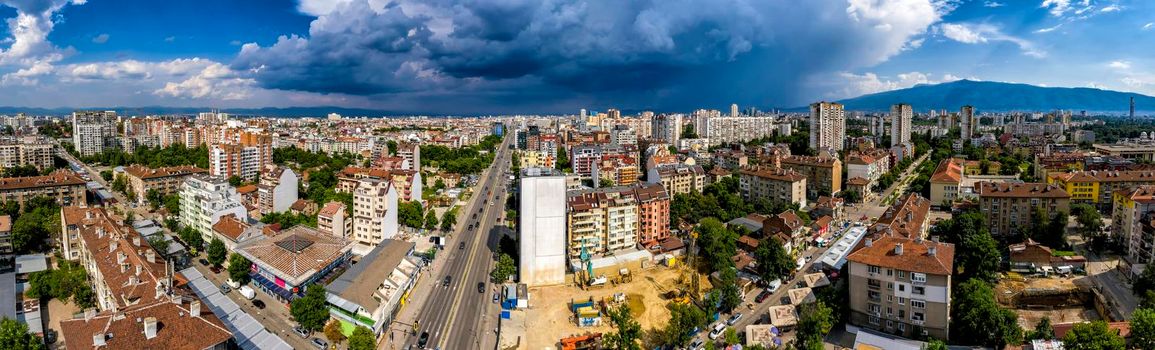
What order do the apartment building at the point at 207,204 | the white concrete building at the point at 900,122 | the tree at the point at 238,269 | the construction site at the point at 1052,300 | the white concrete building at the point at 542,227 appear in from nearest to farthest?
the construction site at the point at 1052,300 → the tree at the point at 238,269 → the white concrete building at the point at 542,227 → the apartment building at the point at 207,204 → the white concrete building at the point at 900,122

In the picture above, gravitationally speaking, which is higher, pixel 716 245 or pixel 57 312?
pixel 716 245

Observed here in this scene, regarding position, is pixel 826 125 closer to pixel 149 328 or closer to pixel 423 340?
pixel 423 340

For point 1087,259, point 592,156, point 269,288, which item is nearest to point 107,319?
point 269,288

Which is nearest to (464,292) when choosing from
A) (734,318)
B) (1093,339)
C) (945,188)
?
(734,318)

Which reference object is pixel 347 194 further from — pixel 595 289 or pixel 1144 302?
pixel 1144 302

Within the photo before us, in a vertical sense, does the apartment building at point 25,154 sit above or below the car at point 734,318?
above

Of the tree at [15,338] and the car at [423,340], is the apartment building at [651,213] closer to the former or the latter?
the car at [423,340]

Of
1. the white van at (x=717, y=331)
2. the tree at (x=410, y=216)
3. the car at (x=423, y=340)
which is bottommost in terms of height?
the car at (x=423, y=340)

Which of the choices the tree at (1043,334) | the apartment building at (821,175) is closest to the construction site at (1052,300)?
the tree at (1043,334)
